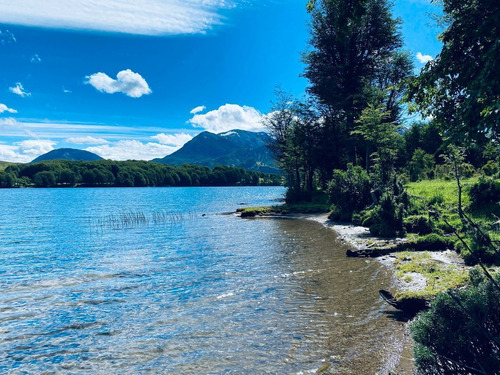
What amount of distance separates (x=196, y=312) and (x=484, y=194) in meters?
19.3

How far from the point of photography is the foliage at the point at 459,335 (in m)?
4.99

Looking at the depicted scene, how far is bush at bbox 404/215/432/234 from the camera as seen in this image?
821 inches

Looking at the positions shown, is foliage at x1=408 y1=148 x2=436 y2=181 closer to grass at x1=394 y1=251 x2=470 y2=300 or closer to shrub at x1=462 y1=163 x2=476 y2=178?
shrub at x1=462 y1=163 x2=476 y2=178

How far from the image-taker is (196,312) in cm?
1141

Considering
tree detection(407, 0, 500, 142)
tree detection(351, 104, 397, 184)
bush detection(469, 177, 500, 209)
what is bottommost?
bush detection(469, 177, 500, 209)

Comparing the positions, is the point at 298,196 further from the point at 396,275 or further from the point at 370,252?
the point at 396,275

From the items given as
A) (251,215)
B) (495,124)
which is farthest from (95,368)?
(251,215)

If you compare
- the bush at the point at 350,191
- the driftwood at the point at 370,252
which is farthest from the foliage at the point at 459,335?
the bush at the point at 350,191

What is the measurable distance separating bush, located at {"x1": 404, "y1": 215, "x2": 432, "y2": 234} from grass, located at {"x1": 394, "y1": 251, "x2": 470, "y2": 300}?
4812 millimetres

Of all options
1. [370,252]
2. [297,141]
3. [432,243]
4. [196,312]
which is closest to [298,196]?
[297,141]

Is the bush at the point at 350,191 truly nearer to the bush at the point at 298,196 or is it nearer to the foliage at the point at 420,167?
the bush at the point at 298,196

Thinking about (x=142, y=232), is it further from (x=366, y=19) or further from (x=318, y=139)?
(x=366, y=19)

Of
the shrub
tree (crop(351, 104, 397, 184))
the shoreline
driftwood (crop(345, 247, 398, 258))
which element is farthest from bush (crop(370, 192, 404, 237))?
tree (crop(351, 104, 397, 184))

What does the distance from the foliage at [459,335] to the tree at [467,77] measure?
3.30 meters
